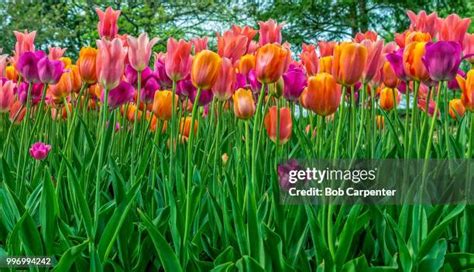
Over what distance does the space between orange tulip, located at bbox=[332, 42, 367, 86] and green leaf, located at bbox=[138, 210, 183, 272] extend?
0.47 metres

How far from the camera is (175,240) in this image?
4.05 feet

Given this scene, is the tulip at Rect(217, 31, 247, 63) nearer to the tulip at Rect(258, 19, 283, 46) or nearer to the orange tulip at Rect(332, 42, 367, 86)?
the tulip at Rect(258, 19, 283, 46)

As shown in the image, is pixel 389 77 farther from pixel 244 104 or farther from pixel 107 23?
pixel 107 23

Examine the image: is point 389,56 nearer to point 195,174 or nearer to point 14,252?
point 195,174

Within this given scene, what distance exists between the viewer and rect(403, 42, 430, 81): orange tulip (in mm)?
1306

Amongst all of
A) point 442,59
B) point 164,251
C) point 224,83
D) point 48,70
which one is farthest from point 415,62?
point 48,70

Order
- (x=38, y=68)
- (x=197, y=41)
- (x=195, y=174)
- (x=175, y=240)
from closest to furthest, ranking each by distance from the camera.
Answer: (x=175, y=240) < (x=38, y=68) < (x=195, y=174) < (x=197, y=41)

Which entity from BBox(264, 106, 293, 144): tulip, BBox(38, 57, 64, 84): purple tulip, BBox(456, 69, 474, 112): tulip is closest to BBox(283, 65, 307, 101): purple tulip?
BBox(264, 106, 293, 144): tulip

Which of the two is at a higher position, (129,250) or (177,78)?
(177,78)

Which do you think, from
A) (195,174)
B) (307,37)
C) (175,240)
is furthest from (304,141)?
(307,37)

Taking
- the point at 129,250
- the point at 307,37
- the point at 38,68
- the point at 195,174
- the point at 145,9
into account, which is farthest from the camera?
the point at 307,37

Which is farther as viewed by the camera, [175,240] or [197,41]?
[197,41]

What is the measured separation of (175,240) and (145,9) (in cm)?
1163

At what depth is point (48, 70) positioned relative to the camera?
5.07ft
